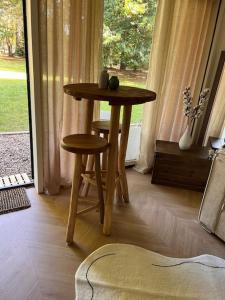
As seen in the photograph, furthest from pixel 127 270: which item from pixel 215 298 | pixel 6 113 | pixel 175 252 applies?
pixel 6 113

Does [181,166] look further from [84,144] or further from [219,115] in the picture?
[84,144]

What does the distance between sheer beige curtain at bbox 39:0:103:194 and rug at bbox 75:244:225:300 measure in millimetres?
985

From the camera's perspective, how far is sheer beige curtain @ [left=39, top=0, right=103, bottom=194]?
→ 1.84 m

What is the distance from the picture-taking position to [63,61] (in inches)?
77.9

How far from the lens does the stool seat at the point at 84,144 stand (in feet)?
5.11

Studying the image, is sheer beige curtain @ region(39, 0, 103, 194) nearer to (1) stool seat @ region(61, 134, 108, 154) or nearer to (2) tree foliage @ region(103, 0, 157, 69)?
(2) tree foliage @ region(103, 0, 157, 69)

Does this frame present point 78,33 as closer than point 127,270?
No

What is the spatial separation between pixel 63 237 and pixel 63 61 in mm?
1452

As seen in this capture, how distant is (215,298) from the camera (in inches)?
57.9

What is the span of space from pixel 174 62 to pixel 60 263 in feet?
7.27

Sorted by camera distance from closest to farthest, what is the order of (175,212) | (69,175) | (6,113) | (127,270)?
(127,270)
(175,212)
(69,175)
(6,113)

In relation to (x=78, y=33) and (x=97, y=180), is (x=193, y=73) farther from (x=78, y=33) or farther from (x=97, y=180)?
(x=97, y=180)

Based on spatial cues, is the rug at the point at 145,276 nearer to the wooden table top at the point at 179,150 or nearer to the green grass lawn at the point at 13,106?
the wooden table top at the point at 179,150

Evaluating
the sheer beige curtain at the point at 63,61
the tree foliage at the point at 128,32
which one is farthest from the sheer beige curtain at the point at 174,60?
the sheer beige curtain at the point at 63,61
